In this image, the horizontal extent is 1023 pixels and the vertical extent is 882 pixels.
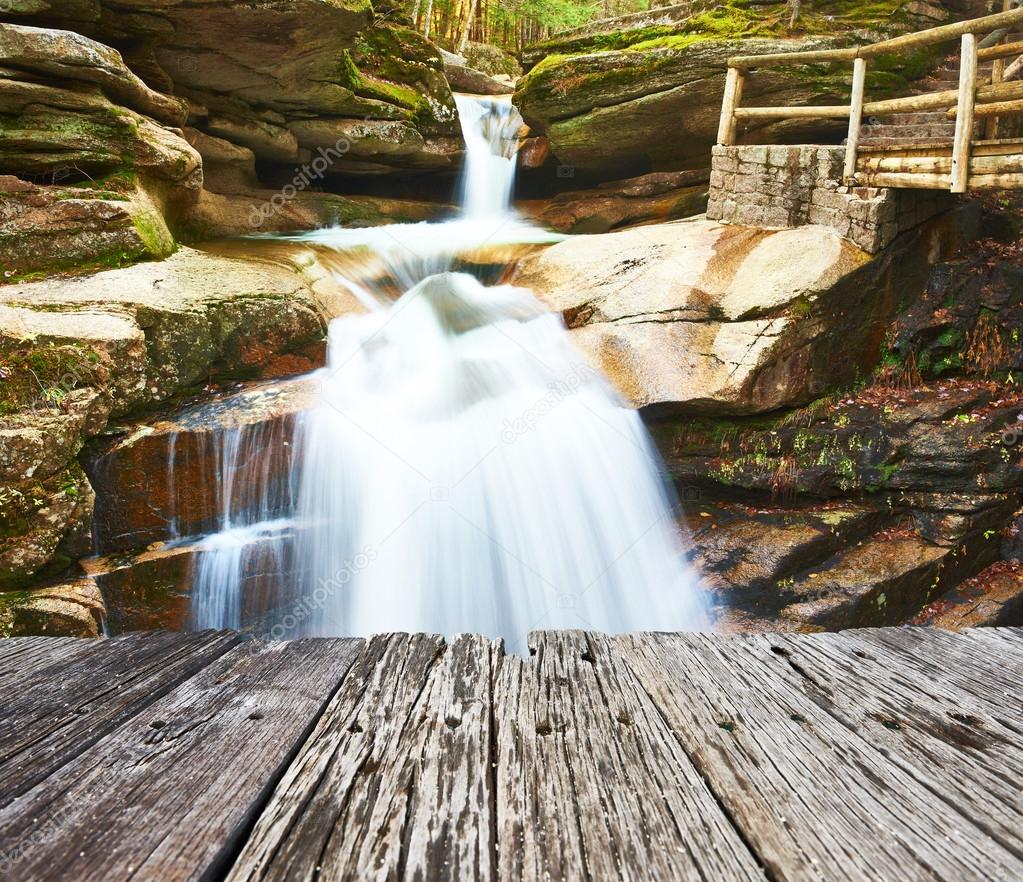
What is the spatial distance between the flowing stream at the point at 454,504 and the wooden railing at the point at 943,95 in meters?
3.93

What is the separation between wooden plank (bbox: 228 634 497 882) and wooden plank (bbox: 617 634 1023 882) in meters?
0.59

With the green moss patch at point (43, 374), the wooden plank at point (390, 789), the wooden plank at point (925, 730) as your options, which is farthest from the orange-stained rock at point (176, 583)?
the wooden plank at point (925, 730)

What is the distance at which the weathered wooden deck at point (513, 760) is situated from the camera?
1.45m

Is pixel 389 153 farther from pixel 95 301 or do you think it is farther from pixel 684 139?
pixel 95 301

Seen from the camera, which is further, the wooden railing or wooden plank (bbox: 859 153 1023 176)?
the wooden railing

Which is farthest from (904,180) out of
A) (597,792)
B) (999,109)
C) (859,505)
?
(597,792)

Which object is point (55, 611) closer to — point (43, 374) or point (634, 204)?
point (43, 374)

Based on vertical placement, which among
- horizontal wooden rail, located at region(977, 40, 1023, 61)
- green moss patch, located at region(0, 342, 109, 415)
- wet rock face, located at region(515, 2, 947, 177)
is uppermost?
wet rock face, located at region(515, 2, 947, 177)

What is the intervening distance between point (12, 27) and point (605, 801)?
8.99 m

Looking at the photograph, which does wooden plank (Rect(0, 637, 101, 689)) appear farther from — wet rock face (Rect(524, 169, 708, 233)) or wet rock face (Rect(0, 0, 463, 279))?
wet rock face (Rect(524, 169, 708, 233))

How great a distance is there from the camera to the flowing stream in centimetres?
584

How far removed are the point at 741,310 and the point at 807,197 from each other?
218 cm

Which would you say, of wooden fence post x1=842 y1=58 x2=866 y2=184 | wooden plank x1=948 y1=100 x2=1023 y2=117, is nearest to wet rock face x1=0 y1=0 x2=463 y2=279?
wooden fence post x1=842 y1=58 x2=866 y2=184

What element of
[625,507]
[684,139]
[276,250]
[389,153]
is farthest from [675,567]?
[389,153]
